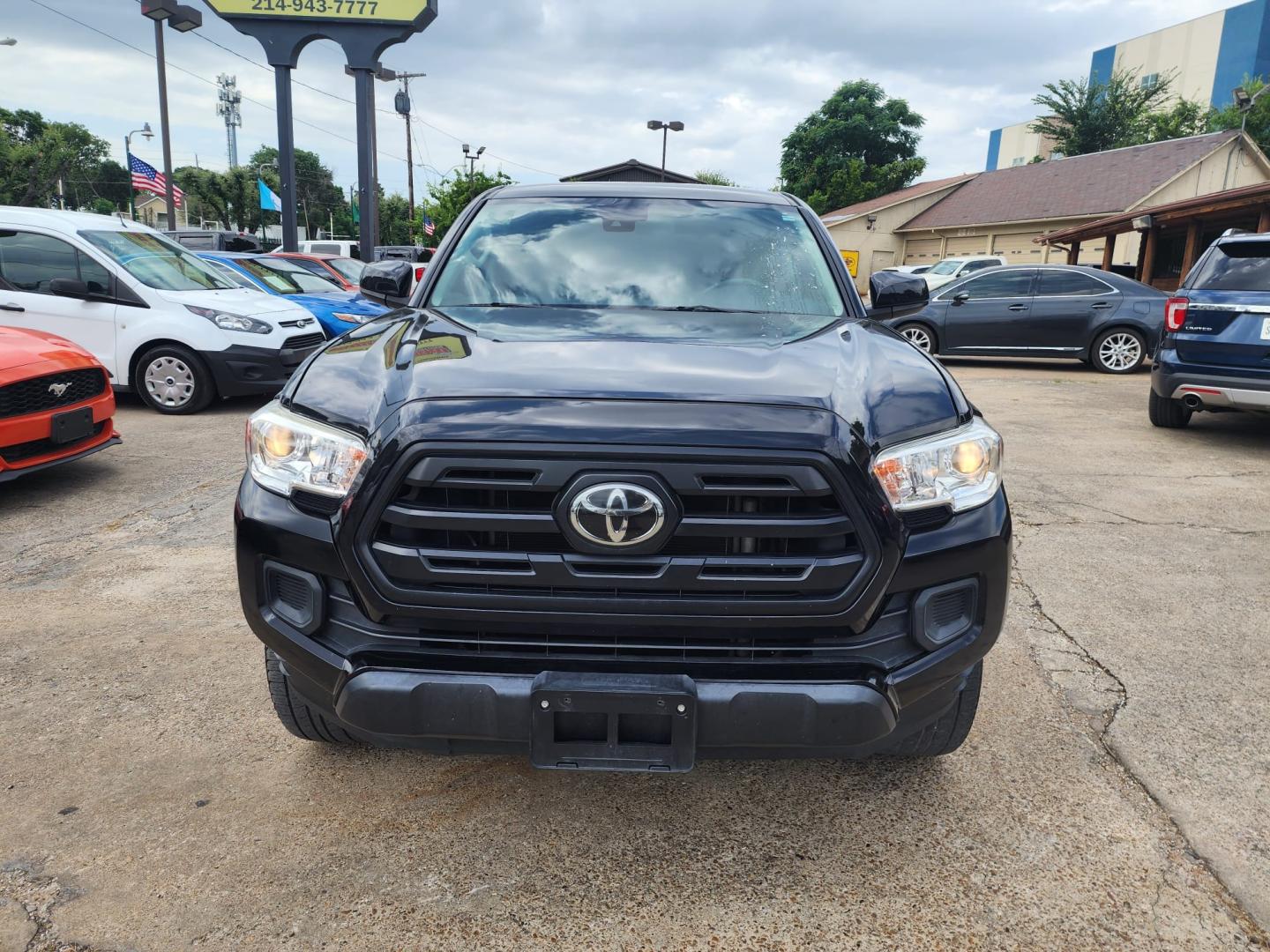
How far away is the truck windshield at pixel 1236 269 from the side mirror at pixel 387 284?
6201 millimetres

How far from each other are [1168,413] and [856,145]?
171 feet

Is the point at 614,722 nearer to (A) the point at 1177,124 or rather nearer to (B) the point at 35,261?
(B) the point at 35,261

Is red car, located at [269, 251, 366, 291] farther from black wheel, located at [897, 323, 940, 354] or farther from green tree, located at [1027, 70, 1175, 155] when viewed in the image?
green tree, located at [1027, 70, 1175, 155]

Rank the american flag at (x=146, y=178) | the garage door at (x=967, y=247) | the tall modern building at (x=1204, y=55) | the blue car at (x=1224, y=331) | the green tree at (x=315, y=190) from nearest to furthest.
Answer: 1. the blue car at (x=1224, y=331)
2. the american flag at (x=146, y=178)
3. the garage door at (x=967, y=247)
4. the tall modern building at (x=1204, y=55)
5. the green tree at (x=315, y=190)

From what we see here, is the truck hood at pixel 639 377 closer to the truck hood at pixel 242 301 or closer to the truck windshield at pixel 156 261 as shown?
the truck hood at pixel 242 301

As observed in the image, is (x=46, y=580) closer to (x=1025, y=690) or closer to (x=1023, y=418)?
(x=1025, y=690)

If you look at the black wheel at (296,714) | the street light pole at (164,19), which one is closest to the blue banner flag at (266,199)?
the street light pole at (164,19)

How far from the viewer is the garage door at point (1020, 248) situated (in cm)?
3178

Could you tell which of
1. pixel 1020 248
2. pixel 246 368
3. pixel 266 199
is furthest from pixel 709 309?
pixel 1020 248

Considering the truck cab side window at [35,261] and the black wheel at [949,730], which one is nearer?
the black wheel at [949,730]

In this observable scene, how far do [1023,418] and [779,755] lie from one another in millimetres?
7757

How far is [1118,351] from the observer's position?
12594mm

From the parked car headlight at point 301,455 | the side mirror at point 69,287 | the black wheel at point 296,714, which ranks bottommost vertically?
the black wheel at point 296,714

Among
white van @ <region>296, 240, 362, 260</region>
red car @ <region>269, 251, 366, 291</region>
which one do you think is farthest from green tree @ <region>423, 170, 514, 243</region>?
red car @ <region>269, 251, 366, 291</region>
